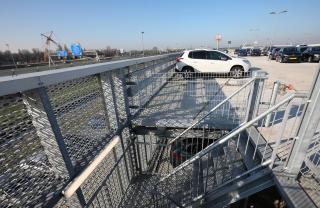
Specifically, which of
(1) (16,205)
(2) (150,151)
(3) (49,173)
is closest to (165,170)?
(2) (150,151)

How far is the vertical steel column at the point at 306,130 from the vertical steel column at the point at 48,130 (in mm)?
2579

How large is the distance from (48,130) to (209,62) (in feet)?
35.9

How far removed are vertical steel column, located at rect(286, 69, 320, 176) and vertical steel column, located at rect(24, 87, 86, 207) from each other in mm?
2579

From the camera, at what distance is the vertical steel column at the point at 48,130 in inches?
71.1

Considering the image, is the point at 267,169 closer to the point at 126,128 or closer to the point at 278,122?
the point at 278,122

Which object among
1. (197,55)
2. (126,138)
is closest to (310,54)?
(197,55)

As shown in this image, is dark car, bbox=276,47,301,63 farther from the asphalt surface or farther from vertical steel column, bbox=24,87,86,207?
vertical steel column, bbox=24,87,86,207

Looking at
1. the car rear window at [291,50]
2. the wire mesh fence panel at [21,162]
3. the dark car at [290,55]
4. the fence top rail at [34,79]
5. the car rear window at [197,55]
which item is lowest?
the dark car at [290,55]

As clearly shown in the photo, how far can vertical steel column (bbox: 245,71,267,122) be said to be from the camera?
11.5 ft

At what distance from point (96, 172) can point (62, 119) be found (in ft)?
3.40

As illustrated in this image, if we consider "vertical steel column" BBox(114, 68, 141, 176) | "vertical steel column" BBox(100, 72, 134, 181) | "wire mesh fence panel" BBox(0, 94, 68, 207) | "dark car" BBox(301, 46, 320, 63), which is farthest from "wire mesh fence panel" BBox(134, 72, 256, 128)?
"dark car" BBox(301, 46, 320, 63)

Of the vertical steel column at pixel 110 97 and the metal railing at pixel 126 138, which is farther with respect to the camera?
the vertical steel column at pixel 110 97

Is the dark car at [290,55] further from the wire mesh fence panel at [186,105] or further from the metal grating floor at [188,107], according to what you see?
the metal grating floor at [188,107]

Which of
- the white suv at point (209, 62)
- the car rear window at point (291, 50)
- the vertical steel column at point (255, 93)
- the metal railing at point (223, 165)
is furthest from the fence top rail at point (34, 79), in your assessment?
the car rear window at point (291, 50)
